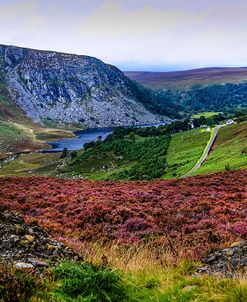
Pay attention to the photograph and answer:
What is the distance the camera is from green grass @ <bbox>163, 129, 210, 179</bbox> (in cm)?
10339

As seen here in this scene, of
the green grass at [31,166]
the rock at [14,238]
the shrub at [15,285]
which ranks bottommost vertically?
the green grass at [31,166]

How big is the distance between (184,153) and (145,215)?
4342 inches

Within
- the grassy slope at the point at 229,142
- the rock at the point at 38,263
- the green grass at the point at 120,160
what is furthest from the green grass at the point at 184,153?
the rock at the point at 38,263

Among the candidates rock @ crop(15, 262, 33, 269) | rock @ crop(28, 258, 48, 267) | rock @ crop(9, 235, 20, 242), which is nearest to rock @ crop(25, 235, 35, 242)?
rock @ crop(9, 235, 20, 242)

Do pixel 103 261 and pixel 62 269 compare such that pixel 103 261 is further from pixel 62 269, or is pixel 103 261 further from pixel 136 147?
pixel 136 147

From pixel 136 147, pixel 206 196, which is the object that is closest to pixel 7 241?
pixel 206 196

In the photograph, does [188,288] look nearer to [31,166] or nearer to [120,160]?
[120,160]

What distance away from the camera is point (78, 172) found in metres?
152

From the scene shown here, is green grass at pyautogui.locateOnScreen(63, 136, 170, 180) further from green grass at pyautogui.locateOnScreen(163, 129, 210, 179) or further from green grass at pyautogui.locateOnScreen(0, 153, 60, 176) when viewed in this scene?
green grass at pyautogui.locateOnScreen(0, 153, 60, 176)

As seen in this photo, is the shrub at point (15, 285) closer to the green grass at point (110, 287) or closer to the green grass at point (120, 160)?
the green grass at point (110, 287)

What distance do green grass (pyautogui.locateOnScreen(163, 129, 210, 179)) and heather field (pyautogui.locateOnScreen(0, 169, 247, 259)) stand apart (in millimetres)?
68172

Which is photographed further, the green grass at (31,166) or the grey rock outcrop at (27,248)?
the green grass at (31,166)

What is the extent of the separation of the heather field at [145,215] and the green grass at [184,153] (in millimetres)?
68172

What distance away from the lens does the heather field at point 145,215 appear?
16.6 meters
